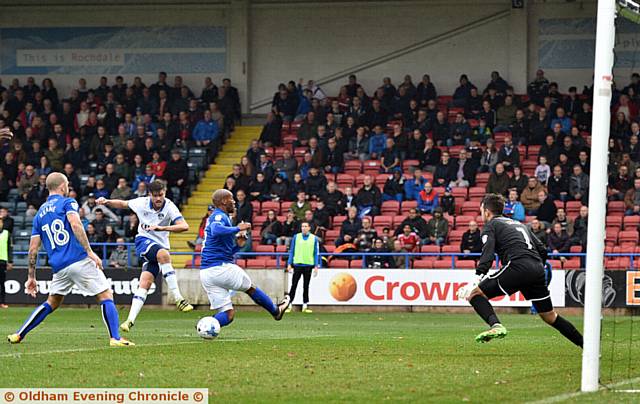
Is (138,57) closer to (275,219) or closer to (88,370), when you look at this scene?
(275,219)

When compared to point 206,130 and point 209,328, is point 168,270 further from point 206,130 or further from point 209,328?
point 206,130

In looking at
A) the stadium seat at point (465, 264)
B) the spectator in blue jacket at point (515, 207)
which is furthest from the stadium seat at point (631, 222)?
the stadium seat at point (465, 264)

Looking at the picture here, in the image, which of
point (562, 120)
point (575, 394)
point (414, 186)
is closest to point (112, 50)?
point (414, 186)

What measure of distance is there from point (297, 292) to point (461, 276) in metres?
3.85

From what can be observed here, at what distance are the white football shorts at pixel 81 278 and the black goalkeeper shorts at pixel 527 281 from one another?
4565mm

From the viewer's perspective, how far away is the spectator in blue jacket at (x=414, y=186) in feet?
97.1

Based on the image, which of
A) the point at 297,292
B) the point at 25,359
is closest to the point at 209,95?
the point at 297,292

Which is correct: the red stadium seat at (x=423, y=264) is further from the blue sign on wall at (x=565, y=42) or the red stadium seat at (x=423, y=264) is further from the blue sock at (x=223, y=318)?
the blue sock at (x=223, y=318)

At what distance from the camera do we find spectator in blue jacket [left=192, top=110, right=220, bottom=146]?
1353 inches

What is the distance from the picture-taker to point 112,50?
126 ft

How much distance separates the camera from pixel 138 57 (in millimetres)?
38250

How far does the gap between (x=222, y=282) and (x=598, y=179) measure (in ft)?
19.1

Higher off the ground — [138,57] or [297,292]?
[138,57]

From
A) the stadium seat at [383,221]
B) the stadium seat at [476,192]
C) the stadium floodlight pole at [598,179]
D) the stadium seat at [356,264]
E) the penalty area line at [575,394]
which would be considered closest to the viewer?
the penalty area line at [575,394]
